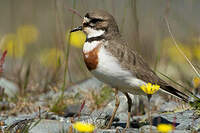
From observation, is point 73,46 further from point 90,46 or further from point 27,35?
point 90,46

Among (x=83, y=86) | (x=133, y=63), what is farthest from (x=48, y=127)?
(x=83, y=86)

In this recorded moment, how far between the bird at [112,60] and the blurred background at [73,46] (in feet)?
1.85

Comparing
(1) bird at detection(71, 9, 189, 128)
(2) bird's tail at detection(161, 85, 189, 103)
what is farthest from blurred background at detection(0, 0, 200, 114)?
(1) bird at detection(71, 9, 189, 128)

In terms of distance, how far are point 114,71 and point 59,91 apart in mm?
1785

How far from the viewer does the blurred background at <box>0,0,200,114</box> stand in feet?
16.4

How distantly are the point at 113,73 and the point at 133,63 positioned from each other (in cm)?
26

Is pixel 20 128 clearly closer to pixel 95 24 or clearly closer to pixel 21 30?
pixel 95 24

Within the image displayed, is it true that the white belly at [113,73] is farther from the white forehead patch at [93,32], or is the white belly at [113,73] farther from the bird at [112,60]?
the white forehead patch at [93,32]

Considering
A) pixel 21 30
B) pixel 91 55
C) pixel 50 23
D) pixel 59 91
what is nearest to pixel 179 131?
pixel 91 55

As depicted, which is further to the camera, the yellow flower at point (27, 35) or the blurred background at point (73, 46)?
the yellow flower at point (27, 35)

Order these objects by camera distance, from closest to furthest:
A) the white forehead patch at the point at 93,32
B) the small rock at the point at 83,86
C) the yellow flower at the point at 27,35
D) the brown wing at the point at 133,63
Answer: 1. the brown wing at the point at 133,63
2. the white forehead patch at the point at 93,32
3. the small rock at the point at 83,86
4. the yellow flower at the point at 27,35

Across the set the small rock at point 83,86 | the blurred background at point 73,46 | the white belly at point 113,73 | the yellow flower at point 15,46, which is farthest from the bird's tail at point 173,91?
the yellow flower at point 15,46

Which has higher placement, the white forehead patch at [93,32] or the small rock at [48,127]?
the white forehead patch at [93,32]

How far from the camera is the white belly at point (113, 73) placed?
11.0 feet
